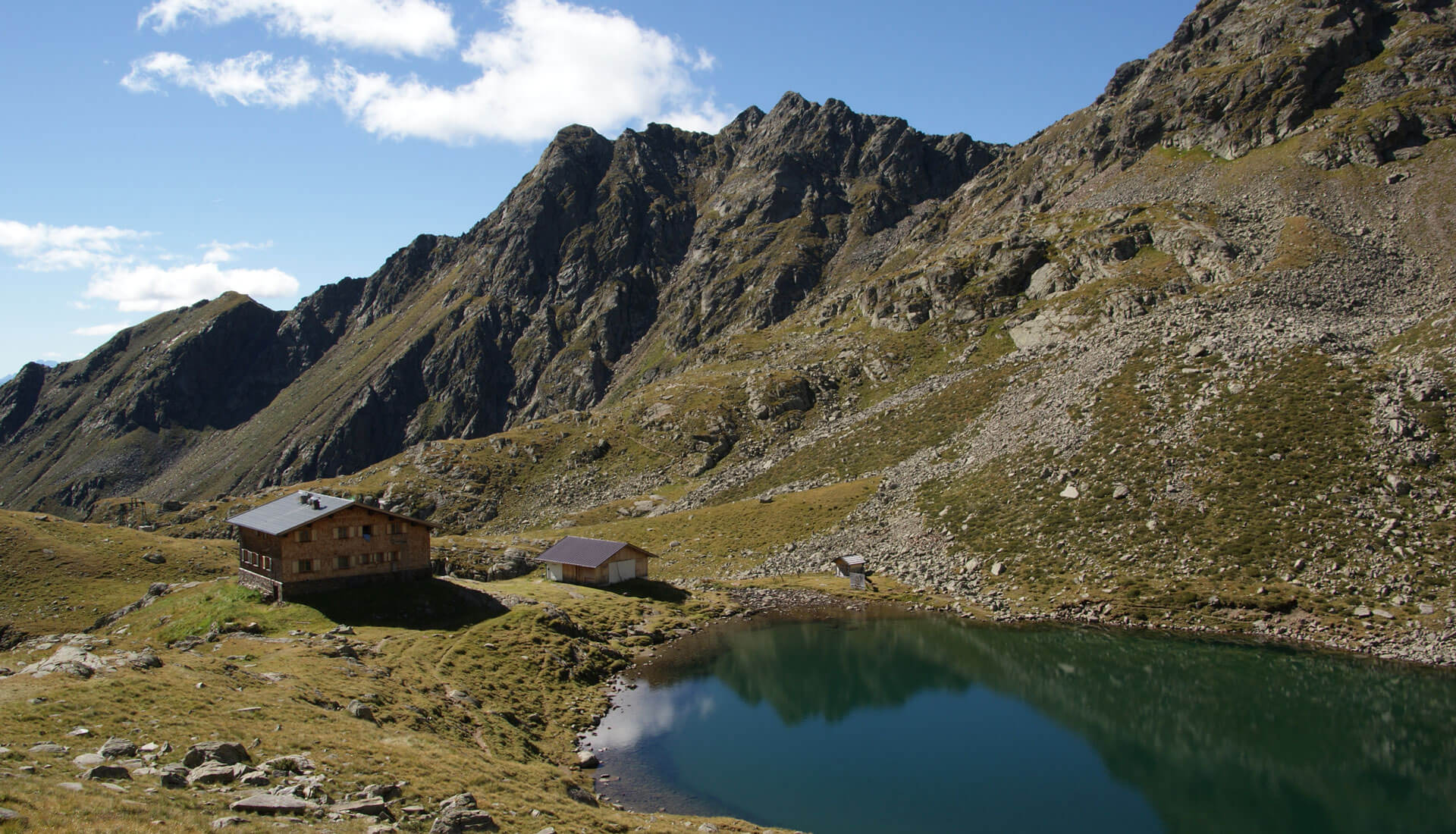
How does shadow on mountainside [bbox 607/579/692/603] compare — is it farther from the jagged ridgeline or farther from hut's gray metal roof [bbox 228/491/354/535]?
the jagged ridgeline

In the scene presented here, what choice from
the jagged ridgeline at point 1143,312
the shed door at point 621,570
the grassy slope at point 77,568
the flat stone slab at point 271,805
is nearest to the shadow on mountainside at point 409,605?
the shed door at point 621,570

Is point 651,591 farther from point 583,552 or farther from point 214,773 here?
point 214,773

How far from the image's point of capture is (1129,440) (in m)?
64.5

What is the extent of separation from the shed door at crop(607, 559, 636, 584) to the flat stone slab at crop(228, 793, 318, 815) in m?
47.9

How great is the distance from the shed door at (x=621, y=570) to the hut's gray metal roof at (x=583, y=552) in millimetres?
1262

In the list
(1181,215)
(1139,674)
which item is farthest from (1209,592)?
(1181,215)

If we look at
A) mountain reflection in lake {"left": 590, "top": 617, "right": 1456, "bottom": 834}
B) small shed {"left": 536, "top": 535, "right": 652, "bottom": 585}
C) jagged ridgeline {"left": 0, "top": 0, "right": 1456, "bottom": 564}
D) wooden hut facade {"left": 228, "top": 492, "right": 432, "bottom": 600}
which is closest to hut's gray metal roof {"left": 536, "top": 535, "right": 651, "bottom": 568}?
small shed {"left": 536, "top": 535, "right": 652, "bottom": 585}

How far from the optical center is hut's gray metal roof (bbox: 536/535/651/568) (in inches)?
2551

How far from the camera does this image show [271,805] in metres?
17.2

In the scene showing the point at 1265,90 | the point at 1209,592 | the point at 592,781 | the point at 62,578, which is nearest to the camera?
the point at 592,781

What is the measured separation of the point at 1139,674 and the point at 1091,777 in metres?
14.3

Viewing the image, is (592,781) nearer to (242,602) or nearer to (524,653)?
(524,653)

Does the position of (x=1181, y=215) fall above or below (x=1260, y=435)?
above

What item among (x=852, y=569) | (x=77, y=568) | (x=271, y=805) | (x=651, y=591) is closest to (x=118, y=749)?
(x=271, y=805)
